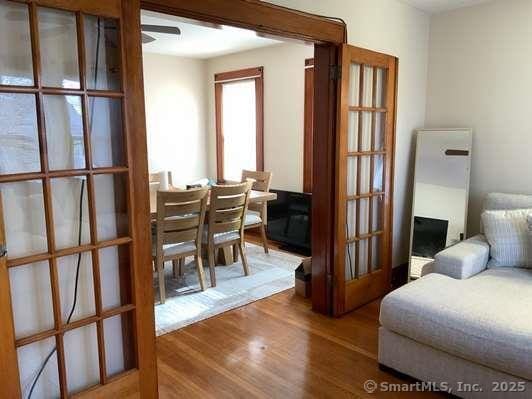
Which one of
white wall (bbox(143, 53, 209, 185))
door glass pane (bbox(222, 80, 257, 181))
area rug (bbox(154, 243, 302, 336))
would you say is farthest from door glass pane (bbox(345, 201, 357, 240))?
white wall (bbox(143, 53, 209, 185))

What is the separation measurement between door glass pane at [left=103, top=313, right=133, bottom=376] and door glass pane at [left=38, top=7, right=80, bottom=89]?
1.03 meters

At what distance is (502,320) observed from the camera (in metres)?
1.89

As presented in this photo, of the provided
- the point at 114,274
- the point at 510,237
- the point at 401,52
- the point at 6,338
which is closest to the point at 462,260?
the point at 510,237

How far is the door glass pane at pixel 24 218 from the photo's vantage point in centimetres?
150

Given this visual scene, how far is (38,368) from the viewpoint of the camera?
1.63 metres

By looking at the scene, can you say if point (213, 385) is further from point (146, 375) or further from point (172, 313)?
point (172, 313)

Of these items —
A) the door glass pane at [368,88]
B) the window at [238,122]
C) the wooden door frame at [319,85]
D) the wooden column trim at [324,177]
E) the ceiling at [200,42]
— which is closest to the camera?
the wooden door frame at [319,85]

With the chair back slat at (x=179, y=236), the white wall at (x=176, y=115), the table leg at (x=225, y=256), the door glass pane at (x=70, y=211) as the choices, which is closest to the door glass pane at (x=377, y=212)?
the chair back slat at (x=179, y=236)

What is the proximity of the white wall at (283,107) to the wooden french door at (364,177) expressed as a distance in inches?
66.7

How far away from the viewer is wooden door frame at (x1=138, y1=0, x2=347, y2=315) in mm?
2074

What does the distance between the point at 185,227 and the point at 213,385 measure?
140cm

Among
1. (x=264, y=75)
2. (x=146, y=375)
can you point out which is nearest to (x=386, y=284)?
(x=146, y=375)

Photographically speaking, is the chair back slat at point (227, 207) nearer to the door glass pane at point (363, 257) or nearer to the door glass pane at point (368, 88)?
the door glass pane at point (363, 257)

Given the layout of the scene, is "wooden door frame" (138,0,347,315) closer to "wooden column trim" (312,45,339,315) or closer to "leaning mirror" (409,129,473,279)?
"wooden column trim" (312,45,339,315)
